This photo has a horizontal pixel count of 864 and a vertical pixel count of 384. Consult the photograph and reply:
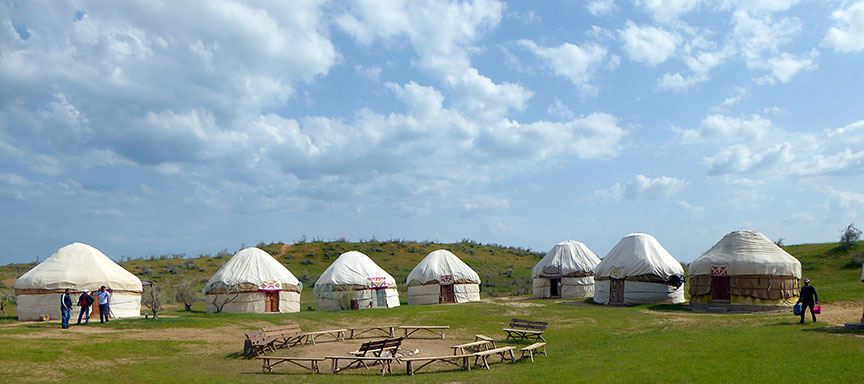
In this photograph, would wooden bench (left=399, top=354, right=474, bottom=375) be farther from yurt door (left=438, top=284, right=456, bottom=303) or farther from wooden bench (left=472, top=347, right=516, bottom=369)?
yurt door (left=438, top=284, right=456, bottom=303)

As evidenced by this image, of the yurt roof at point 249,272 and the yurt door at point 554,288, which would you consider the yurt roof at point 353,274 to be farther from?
the yurt door at point 554,288

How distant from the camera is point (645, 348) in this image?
1325 cm

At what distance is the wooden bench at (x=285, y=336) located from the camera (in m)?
15.6

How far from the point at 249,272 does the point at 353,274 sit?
16.8 feet

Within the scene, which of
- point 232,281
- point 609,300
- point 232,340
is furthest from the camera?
point 609,300

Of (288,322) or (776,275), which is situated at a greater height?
(776,275)

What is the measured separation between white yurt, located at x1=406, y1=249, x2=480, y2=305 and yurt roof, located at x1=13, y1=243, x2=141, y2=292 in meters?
14.1

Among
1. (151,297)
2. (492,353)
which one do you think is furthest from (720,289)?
(151,297)

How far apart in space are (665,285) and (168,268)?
37187 millimetres

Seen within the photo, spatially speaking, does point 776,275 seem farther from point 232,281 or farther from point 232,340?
point 232,281

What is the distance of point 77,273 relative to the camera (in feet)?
72.0

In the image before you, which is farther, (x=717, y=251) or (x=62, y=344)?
(x=717, y=251)

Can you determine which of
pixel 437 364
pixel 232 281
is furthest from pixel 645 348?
pixel 232 281

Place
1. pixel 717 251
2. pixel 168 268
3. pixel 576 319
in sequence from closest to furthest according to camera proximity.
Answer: pixel 576 319 → pixel 717 251 → pixel 168 268
